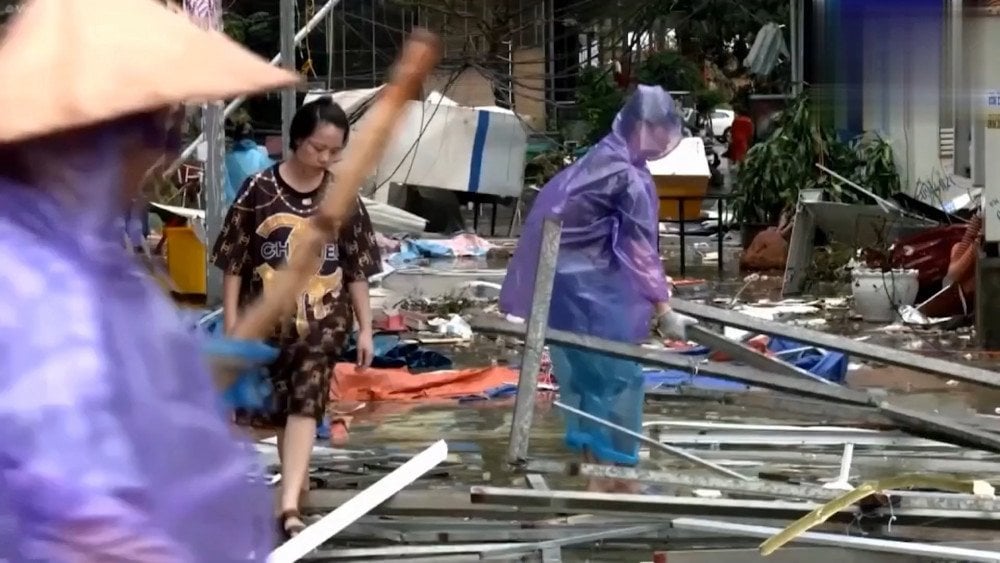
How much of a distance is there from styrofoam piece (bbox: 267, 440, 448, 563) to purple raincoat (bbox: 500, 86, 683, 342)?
1.16 metres

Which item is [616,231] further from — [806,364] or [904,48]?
[806,364]

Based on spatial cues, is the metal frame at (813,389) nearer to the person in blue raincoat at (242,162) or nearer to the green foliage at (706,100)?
the person in blue raincoat at (242,162)

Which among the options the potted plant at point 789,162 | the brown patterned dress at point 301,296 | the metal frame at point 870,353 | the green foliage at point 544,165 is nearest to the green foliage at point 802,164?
the potted plant at point 789,162

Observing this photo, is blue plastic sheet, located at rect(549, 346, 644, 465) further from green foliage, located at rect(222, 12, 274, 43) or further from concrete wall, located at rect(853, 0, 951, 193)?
green foliage, located at rect(222, 12, 274, 43)

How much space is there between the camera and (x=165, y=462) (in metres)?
1.84

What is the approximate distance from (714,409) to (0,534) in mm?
6974

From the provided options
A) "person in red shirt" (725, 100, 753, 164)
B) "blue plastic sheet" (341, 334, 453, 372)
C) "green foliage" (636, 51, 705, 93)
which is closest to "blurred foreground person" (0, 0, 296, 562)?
"blue plastic sheet" (341, 334, 453, 372)

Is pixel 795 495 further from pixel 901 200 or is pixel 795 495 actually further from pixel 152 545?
pixel 901 200

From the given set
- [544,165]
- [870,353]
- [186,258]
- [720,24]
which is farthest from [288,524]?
[720,24]

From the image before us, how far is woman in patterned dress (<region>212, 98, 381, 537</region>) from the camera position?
5.43 meters

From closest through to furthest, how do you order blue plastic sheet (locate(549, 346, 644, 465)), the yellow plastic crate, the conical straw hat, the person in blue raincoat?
the conical straw hat, blue plastic sheet (locate(549, 346, 644, 465)), the person in blue raincoat, the yellow plastic crate

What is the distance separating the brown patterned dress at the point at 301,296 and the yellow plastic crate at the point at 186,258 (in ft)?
22.7

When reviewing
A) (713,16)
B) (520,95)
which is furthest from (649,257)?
(713,16)

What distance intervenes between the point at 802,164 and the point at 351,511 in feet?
38.9
